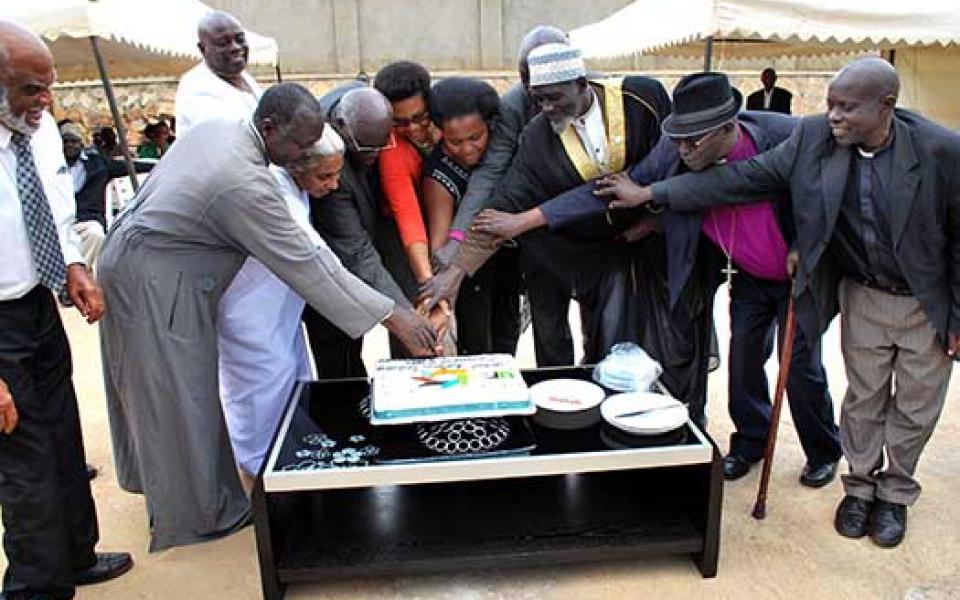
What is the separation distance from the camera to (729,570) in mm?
2305

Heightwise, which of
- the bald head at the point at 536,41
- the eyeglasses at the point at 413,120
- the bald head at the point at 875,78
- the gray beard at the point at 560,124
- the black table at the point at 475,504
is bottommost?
the black table at the point at 475,504

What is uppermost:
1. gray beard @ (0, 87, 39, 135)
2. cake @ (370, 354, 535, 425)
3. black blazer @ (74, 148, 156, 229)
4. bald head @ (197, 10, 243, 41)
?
bald head @ (197, 10, 243, 41)

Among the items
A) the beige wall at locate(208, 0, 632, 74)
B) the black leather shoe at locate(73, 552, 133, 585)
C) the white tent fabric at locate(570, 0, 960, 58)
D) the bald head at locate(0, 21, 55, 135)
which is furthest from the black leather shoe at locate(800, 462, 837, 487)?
the beige wall at locate(208, 0, 632, 74)

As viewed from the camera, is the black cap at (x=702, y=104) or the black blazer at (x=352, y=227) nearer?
the black cap at (x=702, y=104)

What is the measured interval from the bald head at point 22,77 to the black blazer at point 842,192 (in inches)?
67.9

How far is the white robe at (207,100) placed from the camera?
3432 millimetres

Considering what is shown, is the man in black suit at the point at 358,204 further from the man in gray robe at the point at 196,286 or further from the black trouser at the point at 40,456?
the black trouser at the point at 40,456

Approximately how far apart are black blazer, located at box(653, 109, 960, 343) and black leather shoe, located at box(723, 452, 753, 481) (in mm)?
638

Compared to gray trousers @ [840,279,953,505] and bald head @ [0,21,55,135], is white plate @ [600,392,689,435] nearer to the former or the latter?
gray trousers @ [840,279,953,505]

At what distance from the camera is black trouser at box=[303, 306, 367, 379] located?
10.2ft

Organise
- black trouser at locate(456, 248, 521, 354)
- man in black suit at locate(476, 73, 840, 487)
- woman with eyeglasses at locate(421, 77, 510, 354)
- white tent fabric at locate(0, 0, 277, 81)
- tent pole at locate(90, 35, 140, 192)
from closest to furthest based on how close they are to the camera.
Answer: man in black suit at locate(476, 73, 840, 487) < woman with eyeglasses at locate(421, 77, 510, 354) < black trouser at locate(456, 248, 521, 354) < white tent fabric at locate(0, 0, 277, 81) < tent pole at locate(90, 35, 140, 192)

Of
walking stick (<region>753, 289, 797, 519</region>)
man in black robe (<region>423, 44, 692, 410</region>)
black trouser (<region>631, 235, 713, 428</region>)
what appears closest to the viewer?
walking stick (<region>753, 289, 797, 519</region>)

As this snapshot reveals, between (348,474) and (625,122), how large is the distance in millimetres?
1496

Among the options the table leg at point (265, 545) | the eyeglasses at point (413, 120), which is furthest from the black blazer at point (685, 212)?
the table leg at point (265, 545)
